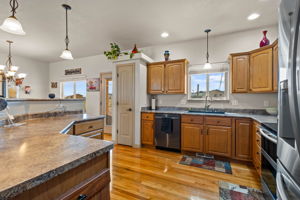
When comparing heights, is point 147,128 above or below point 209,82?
below

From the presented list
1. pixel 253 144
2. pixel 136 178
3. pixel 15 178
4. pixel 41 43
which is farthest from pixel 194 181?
pixel 41 43

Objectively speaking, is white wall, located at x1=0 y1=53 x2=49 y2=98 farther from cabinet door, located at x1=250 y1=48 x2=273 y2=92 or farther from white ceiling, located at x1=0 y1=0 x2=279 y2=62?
→ cabinet door, located at x1=250 y1=48 x2=273 y2=92

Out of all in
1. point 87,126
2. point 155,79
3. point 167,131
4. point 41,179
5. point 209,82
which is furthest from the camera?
point 155,79

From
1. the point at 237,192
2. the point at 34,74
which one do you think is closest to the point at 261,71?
the point at 237,192

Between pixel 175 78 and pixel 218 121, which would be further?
pixel 175 78

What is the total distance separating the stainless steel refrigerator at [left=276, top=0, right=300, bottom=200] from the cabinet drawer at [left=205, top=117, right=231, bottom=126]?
5.88 feet

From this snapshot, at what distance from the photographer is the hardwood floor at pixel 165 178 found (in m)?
1.72

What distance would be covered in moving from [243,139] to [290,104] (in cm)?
222

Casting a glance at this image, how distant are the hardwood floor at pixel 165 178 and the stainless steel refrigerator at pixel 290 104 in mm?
1126

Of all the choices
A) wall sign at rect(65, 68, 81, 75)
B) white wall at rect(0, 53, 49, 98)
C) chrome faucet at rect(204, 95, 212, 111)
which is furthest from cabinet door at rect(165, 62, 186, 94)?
white wall at rect(0, 53, 49, 98)

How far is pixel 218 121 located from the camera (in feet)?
8.86

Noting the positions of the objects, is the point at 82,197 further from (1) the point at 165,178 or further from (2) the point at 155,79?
(2) the point at 155,79

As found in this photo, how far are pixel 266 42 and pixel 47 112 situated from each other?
13.8 feet

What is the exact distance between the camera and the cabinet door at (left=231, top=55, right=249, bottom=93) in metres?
2.78
